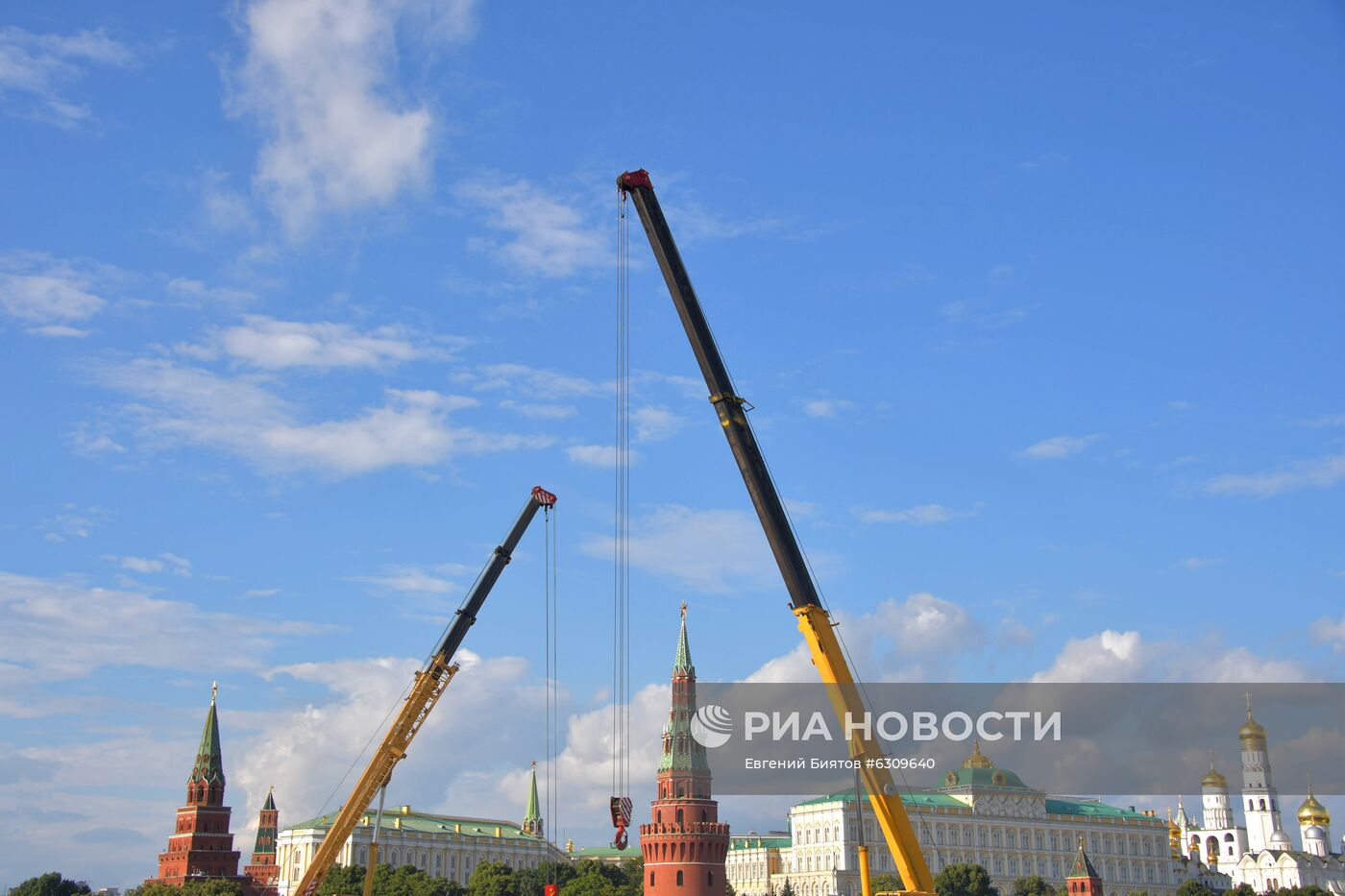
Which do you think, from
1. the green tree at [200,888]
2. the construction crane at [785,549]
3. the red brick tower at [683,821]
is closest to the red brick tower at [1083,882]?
the red brick tower at [683,821]

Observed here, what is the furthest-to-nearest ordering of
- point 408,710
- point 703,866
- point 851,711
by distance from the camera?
point 703,866, point 408,710, point 851,711

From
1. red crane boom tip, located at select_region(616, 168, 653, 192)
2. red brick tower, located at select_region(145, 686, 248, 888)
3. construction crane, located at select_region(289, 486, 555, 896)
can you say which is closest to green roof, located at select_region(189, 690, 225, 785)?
red brick tower, located at select_region(145, 686, 248, 888)

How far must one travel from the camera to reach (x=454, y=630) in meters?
102

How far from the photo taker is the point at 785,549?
210 ft

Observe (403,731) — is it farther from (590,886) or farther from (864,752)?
(590,886)

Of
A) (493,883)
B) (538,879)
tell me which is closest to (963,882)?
(538,879)

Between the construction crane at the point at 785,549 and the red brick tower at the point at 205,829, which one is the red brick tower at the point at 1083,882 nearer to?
the red brick tower at the point at 205,829

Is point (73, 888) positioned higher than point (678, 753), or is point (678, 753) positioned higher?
point (678, 753)

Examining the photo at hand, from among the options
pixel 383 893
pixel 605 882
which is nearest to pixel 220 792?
pixel 383 893

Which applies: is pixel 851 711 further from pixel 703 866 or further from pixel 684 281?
pixel 703 866

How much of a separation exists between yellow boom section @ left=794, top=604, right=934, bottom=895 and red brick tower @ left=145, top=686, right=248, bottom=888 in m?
117

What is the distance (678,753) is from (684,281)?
102m

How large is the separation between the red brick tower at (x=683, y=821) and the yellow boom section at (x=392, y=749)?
59.1m

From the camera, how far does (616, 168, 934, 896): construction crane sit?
62.5 metres
